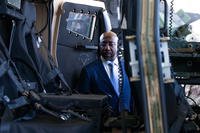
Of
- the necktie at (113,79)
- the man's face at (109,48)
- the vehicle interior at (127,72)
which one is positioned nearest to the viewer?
the vehicle interior at (127,72)

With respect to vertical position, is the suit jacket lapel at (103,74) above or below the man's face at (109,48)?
below

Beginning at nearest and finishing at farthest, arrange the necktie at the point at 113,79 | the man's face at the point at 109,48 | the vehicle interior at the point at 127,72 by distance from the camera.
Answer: the vehicle interior at the point at 127,72
the necktie at the point at 113,79
the man's face at the point at 109,48

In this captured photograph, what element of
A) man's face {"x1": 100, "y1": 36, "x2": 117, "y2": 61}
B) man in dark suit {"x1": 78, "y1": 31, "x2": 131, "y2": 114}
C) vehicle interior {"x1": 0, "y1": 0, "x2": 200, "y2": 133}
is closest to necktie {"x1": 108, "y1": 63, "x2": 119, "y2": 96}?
man in dark suit {"x1": 78, "y1": 31, "x2": 131, "y2": 114}

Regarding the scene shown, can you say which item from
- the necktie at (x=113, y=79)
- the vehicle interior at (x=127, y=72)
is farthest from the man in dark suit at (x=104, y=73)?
the vehicle interior at (x=127, y=72)

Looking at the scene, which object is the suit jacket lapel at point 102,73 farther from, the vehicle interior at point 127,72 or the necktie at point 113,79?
the vehicle interior at point 127,72

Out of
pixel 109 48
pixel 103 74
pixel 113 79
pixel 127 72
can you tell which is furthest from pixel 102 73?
pixel 127 72

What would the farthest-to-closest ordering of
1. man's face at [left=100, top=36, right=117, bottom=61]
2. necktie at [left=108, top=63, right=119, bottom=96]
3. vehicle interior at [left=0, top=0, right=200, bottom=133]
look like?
man's face at [left=100, top=36, right=117, bottom=61] → necktie at [left=108, top=63, right=119, bottom=96] → vehicle interior at [left=0, top=0, right=200, bottom=133]

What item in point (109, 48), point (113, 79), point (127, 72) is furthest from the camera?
point (109, 48)

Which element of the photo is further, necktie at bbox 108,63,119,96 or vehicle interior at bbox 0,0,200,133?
necktie at bbox 108,63,119,96

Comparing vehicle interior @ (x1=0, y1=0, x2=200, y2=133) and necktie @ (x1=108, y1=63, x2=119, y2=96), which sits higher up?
vehicle interior @ (x1=0, y1=0, x2=200, y2=133)

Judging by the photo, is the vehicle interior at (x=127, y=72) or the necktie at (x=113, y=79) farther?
the necktie at (x=113, y=79)

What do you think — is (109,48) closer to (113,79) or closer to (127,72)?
(113,79)

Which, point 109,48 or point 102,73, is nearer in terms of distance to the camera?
point 102,73

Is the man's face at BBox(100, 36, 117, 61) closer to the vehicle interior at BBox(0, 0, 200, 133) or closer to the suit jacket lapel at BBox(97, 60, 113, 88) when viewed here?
the suit jacket lapel at BBox(97, 60, 113, 88)
